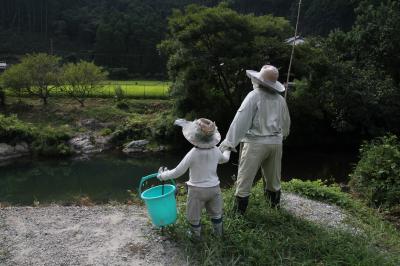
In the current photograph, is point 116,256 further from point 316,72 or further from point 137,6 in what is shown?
point 137,6

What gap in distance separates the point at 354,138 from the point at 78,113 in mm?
14376

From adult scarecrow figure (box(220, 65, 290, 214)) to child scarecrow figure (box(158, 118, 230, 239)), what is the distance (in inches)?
20.4

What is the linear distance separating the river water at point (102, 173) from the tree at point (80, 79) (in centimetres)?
653

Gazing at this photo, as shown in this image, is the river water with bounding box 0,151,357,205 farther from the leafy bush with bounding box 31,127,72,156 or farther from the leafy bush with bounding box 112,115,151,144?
the leafy bush with bounding box 112,115,151,144

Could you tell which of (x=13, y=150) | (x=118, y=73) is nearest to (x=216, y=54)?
(x=13, y=150)

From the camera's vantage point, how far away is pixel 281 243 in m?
4.88

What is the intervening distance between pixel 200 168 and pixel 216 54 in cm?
1463

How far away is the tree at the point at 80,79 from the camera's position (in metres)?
24.1

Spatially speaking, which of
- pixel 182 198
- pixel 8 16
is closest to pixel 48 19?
pixel 8 16

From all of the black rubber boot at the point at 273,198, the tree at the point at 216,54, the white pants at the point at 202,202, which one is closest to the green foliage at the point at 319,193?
the black rubber boot at the point at 273,198

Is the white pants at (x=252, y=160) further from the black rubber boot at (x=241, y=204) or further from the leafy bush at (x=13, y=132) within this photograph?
the leafy bush at (x=13, y=132)

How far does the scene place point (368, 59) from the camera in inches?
811

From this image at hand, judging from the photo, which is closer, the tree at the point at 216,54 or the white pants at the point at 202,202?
the white pants at the point at 202,202

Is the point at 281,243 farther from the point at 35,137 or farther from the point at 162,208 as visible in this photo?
the point at 35,137
